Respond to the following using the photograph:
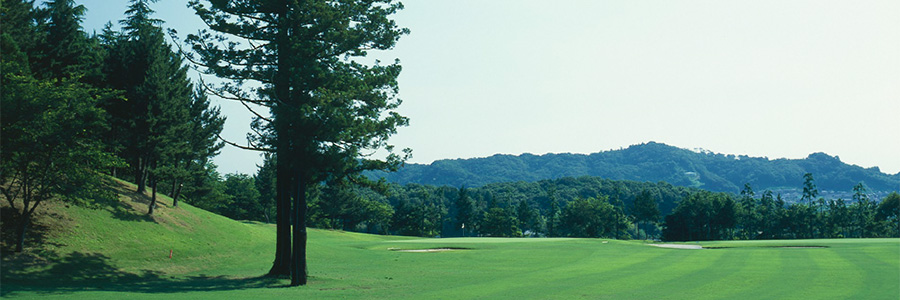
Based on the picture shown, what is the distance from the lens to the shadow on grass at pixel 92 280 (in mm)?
21031

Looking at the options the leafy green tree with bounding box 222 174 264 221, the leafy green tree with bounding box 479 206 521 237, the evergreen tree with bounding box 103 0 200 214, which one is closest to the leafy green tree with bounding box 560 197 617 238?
the leafy green tree with bounding box 479 206 521 237

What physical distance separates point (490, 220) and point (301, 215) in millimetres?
102835

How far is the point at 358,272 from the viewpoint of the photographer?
2948 centimetres

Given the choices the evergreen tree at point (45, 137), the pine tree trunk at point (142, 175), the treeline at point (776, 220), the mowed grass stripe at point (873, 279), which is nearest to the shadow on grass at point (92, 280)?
the evergreen tree at point (45, 137)

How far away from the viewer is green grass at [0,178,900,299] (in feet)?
66.6

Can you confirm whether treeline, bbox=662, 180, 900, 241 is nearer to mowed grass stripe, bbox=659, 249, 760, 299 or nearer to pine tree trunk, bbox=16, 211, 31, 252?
mowed grass stripe, bbox=659, 249, 760, 299

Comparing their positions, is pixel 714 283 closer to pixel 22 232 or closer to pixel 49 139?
pixel 49 139

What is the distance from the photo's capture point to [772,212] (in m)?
127

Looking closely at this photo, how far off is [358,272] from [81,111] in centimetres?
1517

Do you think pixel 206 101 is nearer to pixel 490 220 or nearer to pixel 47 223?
pixel 47 223

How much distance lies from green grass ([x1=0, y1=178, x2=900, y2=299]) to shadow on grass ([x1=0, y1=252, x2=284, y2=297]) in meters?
0.04

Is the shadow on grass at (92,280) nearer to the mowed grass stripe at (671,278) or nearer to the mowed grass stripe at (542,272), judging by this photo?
the mowed grass stripe at (542,272)

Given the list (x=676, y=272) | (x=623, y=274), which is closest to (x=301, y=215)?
(x=623, y=274)

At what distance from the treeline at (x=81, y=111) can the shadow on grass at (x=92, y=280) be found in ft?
6.86
